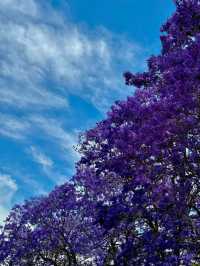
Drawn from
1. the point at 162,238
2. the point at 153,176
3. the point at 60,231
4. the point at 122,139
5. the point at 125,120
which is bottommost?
the point at 162,238

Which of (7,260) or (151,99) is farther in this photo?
(7,260)

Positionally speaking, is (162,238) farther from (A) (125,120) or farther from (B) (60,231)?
(B) (60,231)

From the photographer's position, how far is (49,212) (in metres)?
37.7

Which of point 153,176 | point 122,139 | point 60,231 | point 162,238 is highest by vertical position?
point 60,231

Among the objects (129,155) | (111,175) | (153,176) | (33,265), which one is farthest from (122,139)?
(33,265)

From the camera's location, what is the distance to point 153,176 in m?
18.6

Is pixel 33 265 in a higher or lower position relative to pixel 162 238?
higher

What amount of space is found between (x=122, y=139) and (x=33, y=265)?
23210 millimetres

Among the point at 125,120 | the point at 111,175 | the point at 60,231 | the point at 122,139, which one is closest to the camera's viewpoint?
the point at 122,139

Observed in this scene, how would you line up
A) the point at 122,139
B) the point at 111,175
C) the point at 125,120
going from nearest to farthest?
the point at 122,139 < the point at 125,120 < the point at 111,175

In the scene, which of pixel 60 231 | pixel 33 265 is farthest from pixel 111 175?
pixel 33 265

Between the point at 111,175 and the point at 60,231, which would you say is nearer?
the point at 111,175

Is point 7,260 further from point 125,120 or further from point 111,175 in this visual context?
point 125,120

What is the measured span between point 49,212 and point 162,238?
823 inches
